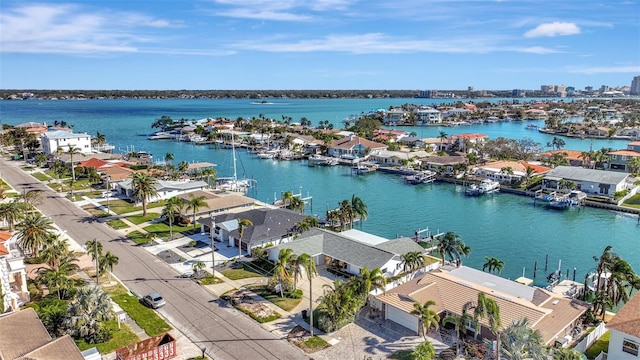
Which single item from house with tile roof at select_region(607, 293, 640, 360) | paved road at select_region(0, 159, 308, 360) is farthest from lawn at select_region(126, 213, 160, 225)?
house with tile roof at select_region(607, 293, 640, 360)

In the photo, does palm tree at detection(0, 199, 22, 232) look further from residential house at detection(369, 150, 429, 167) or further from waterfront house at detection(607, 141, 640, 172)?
waterfront house at detection(607, 141, 640, 172)

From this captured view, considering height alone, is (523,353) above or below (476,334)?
above

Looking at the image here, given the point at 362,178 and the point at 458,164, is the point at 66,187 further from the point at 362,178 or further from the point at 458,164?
the point at 458,164

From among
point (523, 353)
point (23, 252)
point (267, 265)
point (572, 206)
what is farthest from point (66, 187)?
point (572, 206)

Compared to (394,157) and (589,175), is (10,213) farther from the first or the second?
(589,175)

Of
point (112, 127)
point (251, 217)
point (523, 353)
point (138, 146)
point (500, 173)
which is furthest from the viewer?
point (112, 127)

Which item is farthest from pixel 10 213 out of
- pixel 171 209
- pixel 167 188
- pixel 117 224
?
pixel 167 188
